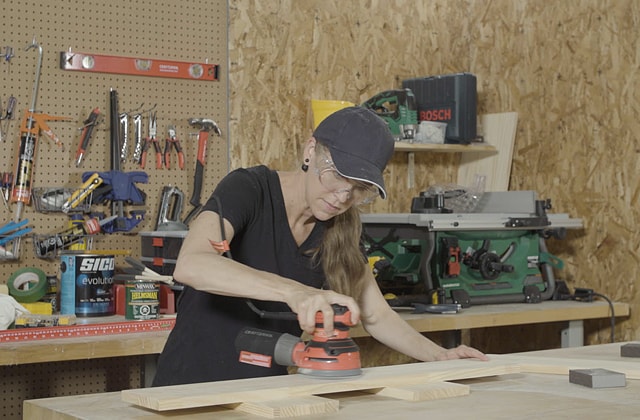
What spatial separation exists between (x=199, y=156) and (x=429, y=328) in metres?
1.31

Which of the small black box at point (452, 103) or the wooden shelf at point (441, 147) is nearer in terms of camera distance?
the wooden shelf at point (441, 147)

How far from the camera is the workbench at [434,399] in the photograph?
1687 mm

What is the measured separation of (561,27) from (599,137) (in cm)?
60

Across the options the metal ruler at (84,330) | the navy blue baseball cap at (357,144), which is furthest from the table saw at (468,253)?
the navy blue baseball cap at (357,144)

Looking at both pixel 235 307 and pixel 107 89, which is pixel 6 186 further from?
pixel 235 307

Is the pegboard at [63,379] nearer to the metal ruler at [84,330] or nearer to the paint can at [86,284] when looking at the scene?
the paint can at [86,284]

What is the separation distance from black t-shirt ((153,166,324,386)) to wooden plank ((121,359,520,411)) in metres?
0.37

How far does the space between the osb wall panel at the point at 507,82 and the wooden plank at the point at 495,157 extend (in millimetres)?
75

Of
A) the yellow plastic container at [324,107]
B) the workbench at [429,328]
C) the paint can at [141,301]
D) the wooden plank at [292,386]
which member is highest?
the yellow plastic container at [324,107]

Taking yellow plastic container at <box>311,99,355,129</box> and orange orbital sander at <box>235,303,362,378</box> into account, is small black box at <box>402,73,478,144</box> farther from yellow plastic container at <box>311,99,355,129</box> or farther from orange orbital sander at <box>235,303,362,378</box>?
orange orbital sander at <box>235,303,362,378</box>

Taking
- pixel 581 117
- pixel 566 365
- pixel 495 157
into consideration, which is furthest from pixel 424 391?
pixel 495 157

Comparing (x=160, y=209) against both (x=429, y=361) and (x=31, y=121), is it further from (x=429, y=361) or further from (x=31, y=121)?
(x=429, y=361)

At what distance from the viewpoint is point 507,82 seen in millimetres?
4898

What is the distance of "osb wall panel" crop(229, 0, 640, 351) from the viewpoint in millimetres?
4312
